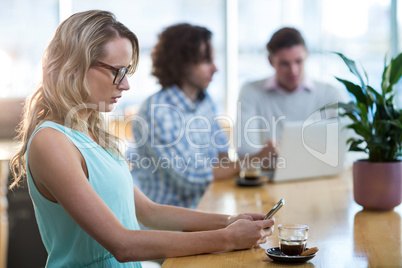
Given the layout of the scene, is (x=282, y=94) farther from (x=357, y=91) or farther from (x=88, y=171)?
(x=88, y=171)

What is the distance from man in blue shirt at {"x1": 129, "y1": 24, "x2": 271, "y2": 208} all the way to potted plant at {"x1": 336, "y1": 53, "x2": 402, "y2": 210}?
0.86 metres

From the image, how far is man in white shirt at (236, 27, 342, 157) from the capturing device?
123 inches

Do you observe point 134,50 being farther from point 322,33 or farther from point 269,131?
point 322,33

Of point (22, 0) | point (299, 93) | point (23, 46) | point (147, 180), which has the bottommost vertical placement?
point (147, 180)

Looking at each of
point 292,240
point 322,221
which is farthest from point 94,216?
point 322,221

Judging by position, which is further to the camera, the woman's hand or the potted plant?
the potted plant

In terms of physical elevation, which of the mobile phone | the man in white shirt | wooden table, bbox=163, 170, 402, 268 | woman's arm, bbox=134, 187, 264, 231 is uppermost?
the man in white shirt

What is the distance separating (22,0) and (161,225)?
4.03 meters

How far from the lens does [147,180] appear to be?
2.63 m

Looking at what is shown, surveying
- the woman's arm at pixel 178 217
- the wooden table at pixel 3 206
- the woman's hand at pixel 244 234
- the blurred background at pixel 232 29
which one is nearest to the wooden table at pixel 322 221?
the woman's hand at pixel 244 234

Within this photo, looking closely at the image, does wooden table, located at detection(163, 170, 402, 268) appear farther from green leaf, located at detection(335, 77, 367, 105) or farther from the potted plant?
green leaf, located at detection(335, 77, 367, 105)

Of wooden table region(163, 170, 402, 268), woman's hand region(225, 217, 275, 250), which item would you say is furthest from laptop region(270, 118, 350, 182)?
woman's hand region(225, 217, 275, 250)

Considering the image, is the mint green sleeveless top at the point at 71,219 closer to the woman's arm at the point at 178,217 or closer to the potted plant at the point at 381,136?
the woman's arm at the point at 178,217

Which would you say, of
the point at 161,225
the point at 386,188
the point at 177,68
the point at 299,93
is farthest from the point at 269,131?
the point at 161,225
